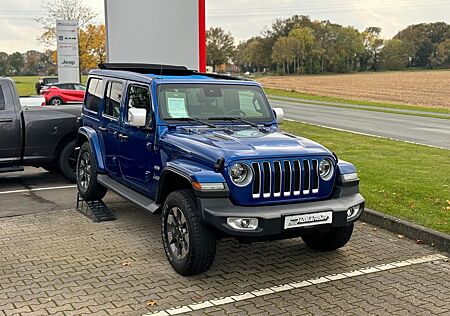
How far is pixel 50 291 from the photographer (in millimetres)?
4855

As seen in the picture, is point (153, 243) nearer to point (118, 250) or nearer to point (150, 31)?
point (118, 250)

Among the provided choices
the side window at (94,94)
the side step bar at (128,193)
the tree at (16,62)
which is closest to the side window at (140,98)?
the side step bar at (128,193)

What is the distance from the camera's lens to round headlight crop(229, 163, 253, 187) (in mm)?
4922

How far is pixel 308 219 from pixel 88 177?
3.96 meters

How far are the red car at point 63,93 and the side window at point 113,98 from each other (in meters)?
20.6

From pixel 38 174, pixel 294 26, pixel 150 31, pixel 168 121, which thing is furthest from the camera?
pixel 294 26

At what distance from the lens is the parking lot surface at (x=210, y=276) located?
14.9 feet

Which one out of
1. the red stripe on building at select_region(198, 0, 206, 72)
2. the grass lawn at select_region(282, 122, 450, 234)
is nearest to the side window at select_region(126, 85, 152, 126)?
the grass lawn at select_region(282, 122, 450, 234)

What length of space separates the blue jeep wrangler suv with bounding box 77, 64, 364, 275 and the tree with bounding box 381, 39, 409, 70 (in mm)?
114904

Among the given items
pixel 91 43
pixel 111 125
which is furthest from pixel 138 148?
pixel 91 43

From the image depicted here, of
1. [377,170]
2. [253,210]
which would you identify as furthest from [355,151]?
[253,210]

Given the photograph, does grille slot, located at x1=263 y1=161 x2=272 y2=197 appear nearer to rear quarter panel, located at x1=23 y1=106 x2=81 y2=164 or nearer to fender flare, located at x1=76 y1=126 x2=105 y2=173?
fender flare, located at x1=76 y1=126 x2=105 y2=173

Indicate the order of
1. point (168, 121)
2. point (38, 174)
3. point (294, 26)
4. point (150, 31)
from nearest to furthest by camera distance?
point (168, 121) → point (38, 174) → point (150, 31) → point (294, 26)

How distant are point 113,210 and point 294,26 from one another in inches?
4388
